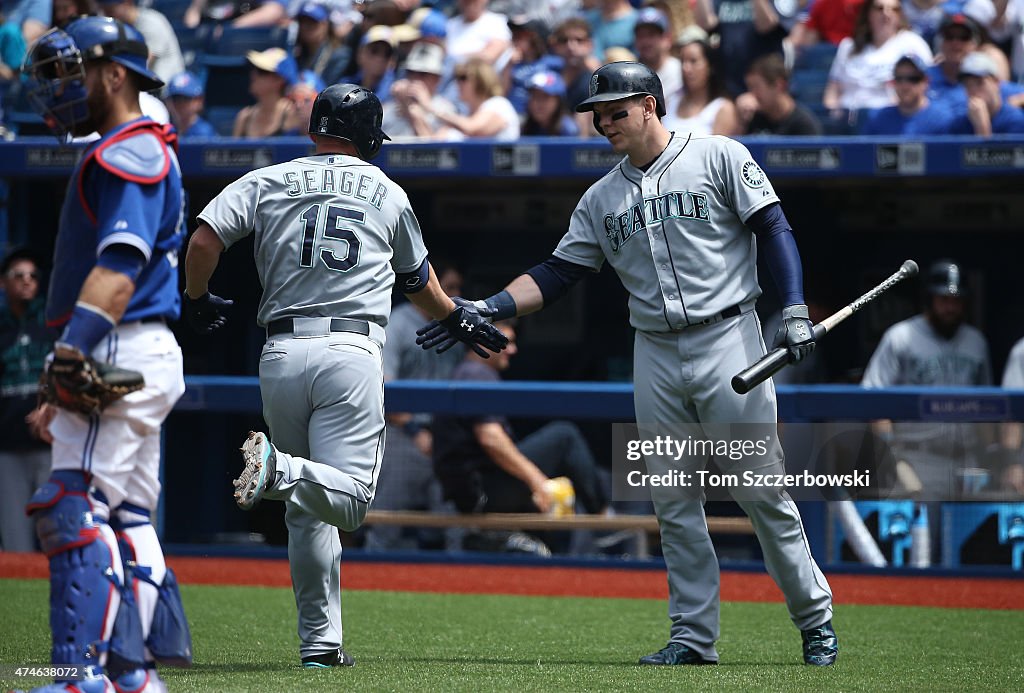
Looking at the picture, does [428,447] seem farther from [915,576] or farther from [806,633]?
[806,633]

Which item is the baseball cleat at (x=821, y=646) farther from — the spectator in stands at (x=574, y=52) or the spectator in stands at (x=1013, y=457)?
the spectator in stands at (x=574, y=52)

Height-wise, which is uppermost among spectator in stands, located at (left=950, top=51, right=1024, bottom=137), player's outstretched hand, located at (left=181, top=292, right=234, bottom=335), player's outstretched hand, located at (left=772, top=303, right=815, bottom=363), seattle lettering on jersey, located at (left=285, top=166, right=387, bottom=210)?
spectator in stands, located at (left=950, top=51, right=1024, bottom=137)

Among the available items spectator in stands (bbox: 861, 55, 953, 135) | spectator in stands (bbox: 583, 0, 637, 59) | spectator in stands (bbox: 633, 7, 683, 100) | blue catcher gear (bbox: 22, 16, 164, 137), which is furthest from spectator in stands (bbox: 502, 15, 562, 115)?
blue catcher gear (bbox: 22, 16, 164, 137)

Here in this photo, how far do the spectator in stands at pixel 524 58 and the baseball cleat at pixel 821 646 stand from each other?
527 centimetres

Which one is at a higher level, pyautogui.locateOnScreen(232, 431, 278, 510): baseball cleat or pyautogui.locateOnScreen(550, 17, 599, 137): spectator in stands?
pyautogui.locateOnScreen(550, 17, 599, 137): spectator in stands

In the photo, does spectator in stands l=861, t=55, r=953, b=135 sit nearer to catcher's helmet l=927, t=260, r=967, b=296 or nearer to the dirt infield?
catcher's helmet l=927, t=260, r=967, b=296

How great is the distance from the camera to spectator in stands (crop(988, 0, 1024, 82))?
8675 mm

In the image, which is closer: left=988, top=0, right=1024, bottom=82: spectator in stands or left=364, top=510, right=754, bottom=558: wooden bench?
left=364, top=510, right=754, bottom=558: wooden bench

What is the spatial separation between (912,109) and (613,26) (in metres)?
2.42

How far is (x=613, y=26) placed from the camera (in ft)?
31.3

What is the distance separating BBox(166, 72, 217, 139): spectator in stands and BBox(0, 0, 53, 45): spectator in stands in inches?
64.8

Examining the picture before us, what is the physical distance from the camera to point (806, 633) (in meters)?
4.30

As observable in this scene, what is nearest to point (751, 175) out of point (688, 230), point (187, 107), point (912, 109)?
point (688, 230)

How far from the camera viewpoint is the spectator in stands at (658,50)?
28.7 ft
